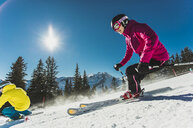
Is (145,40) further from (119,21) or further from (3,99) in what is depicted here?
(3,99)

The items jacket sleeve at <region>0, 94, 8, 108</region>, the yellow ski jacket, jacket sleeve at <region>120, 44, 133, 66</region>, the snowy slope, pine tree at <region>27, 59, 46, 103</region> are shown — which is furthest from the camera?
pine tree at <region>27, 59, 46, 103</region>

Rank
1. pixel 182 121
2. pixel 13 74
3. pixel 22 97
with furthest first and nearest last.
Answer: pixel 13 74 < pixel 22 97 < pixel 182 121

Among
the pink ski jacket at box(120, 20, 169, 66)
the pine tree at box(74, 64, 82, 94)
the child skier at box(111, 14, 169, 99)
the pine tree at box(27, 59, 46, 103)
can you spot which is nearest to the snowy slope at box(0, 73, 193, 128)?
the child skier at box(111, 14, 169, 99)

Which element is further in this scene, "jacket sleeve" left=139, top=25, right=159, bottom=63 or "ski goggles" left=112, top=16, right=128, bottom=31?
"ski goggles" left=112, top=16, right=128, bottom=31

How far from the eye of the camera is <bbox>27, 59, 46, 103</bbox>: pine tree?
854 inches

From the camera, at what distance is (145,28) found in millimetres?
2320

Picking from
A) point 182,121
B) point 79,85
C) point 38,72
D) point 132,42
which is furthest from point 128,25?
point 79,85

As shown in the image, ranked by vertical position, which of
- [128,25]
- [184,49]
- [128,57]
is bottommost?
[128,57]

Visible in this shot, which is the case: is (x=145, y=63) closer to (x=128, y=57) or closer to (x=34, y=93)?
(x=128, y=57)

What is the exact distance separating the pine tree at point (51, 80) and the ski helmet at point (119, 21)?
958 inches

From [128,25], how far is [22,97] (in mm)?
4129

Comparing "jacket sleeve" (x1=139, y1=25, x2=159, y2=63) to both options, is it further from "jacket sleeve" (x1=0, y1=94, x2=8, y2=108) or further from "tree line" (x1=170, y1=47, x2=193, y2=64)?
"tree line" (x1=170, y1=47, x2=193, y2=64)

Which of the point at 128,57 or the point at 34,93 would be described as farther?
the point at 34,93

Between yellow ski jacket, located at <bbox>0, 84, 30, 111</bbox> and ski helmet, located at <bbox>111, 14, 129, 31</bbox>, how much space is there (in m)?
3.76
